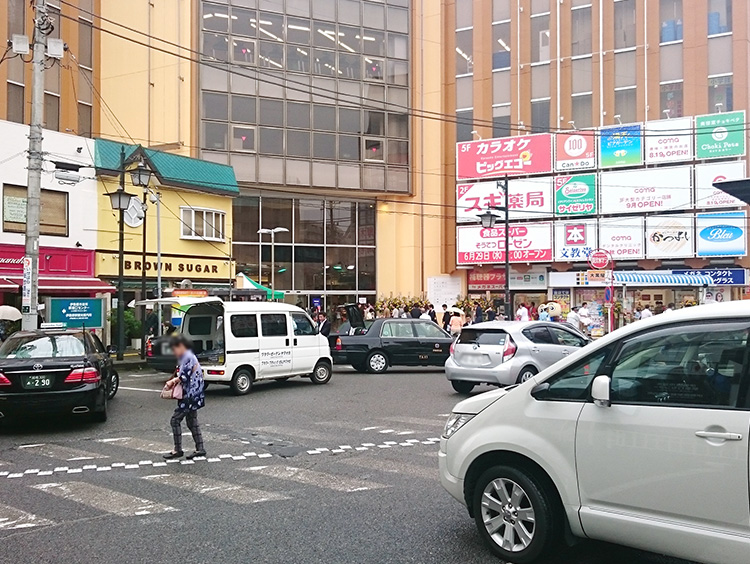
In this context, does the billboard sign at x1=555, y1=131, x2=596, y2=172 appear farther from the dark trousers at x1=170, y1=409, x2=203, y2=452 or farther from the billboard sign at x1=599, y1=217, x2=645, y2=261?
the dark trousers at x1=170, y1=409, x2=203, y2=452

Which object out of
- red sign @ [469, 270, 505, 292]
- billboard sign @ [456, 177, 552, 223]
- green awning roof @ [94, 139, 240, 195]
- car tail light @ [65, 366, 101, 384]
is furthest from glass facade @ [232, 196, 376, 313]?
car tail light @ [65, 366, 101, 384]

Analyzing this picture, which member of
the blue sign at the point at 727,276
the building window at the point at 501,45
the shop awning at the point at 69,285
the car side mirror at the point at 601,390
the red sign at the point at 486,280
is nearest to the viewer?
the car side mirror at the point at 601,390

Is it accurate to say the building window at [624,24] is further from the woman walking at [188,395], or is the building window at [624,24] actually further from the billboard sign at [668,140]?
the woman walking at [188,395]

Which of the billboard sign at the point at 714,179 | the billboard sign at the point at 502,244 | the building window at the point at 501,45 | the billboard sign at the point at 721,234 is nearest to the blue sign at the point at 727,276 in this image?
the billboard sign at the point at 721,234

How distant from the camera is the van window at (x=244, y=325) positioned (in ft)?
47.9

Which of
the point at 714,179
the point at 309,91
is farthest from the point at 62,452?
the point at 714,179

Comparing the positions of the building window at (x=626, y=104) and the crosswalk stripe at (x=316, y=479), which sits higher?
the building window at (x=626, y=104)

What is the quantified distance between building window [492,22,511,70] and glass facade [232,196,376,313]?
34.8 feet

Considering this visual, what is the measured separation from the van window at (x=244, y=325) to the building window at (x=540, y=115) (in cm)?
2917

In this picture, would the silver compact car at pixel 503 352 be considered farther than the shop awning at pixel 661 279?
No

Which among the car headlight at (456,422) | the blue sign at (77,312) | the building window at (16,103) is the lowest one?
the car headlight at (456,422)

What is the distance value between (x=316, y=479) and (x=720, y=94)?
35.8 metres

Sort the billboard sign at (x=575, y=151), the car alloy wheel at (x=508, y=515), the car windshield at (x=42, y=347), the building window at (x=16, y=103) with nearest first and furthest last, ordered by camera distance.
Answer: the car alloy wheel at (x=508, y=515) < the car windshield at (x=42, y=347) < the building window at (x=16, y=103) < the billboard sign at (x=575, y=151)

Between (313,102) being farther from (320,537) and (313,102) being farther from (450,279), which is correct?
(320,537)
